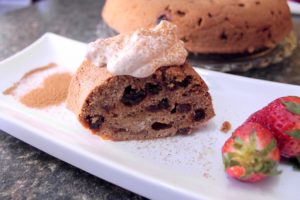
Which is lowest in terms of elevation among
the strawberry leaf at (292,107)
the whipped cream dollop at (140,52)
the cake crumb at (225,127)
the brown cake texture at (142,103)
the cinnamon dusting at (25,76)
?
the cinnamon dusting at (25,76)

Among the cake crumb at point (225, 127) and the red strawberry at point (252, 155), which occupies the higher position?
the red strawberry at point (252, 155)

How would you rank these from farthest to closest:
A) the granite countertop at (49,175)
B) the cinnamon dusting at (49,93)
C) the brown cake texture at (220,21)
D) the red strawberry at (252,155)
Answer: the brown cake texture at (220,21) → the cinnamon dusting at (49,93) → the granite countertop at (49,175) → the red strawberry at (252,155)

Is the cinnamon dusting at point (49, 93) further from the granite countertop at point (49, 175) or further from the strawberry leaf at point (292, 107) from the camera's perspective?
the strawberry leaf at point (292, 107)

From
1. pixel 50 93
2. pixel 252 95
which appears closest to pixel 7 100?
pixel 50 93

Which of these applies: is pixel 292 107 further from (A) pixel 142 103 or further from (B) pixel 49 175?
(B) pixel 49 175

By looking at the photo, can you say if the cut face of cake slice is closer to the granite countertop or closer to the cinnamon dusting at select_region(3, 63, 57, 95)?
the granite countertop

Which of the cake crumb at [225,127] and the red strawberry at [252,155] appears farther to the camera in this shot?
the cake crumb at [225,127]

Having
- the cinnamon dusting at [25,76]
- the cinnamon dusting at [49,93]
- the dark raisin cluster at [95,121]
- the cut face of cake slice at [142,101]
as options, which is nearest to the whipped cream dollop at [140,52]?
the cut face of cake slice at [142,101]

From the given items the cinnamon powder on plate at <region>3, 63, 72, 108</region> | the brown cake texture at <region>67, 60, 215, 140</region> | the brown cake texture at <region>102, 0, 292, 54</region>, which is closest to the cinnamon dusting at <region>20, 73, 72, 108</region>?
the cinnamon powder on plate at <region>3, 63, 72, 108</region>

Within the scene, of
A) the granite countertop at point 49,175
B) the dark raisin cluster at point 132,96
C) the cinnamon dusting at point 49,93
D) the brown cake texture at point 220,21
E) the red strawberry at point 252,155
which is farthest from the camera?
the brown cake texture at point 220,21
